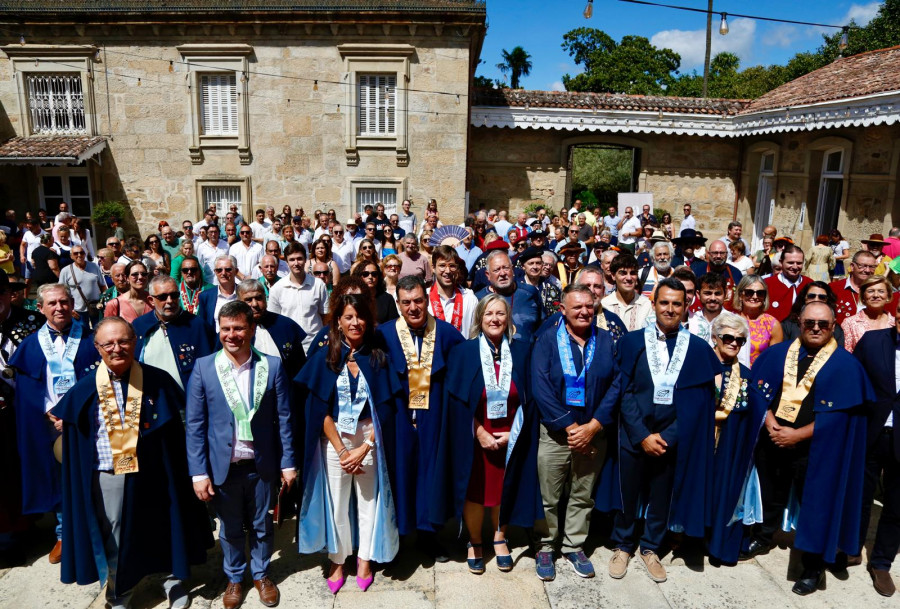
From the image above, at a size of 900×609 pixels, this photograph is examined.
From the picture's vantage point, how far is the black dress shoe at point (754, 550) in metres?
4.20

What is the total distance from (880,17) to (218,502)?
117 feet

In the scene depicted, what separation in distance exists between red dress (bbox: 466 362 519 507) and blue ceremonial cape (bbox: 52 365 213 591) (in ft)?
5.79

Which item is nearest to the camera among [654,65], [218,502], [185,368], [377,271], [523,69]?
[218,502]

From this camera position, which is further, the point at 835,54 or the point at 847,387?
the point at 835,54

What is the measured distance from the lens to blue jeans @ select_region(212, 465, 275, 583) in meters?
3.54

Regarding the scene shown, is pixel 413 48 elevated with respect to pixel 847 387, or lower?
elevated

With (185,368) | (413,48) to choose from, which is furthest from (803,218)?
(185,368)

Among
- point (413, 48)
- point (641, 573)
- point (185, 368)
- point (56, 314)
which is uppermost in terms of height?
point (413, 48)

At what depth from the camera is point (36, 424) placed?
3.94 metres

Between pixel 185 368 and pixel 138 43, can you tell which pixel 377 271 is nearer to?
pixel 185 368

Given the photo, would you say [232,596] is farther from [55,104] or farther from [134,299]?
[55,104]

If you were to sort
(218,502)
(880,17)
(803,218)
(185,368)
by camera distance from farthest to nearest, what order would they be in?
(880,17) < (803,218) < (185,368) < (218,502)

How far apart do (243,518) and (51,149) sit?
48.0 feet

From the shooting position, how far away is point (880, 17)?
28.2 metres
